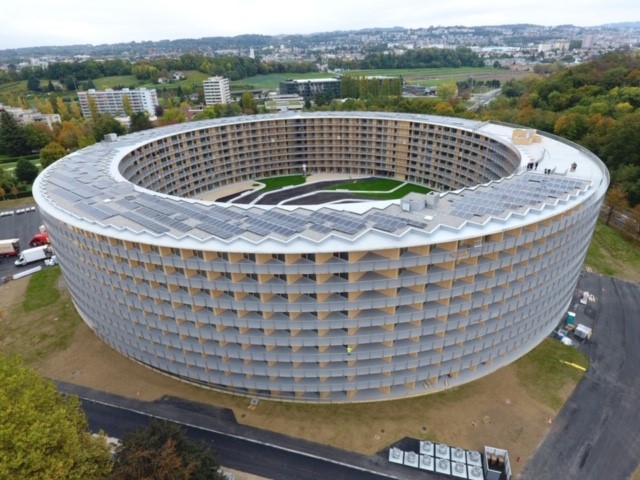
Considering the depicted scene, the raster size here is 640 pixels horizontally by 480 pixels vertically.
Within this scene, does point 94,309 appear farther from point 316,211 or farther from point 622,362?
point 622,362

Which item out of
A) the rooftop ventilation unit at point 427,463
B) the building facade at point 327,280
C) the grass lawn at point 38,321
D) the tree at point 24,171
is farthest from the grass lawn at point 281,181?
the rooftop ventilation unit at point 427,463

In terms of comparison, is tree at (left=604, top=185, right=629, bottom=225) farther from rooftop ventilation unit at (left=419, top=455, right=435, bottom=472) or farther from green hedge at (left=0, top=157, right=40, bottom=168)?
green hedge at (left=0, top=157, right=40, bottom=168)

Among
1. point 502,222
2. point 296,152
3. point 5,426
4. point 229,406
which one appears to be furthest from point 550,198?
point 296,152

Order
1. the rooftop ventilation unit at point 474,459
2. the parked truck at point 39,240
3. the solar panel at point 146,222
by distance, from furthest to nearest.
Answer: the parked truck at point 39,240 → the solar panel at point 146,222 → the rooftop ventilation unit at point 474,459

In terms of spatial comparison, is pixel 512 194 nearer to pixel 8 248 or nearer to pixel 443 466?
pixel 443 466

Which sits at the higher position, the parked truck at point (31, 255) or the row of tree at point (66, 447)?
the row of tree at point (66, 447)

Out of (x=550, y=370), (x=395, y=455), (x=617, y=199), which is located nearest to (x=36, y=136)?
(x=395, y=455)

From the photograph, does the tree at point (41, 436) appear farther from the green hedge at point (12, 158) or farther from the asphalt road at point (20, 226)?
the green hedge at point (12, 158)

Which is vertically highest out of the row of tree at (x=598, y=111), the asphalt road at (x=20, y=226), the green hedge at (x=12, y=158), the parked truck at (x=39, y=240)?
the row of tree at (x=598, y=111)
